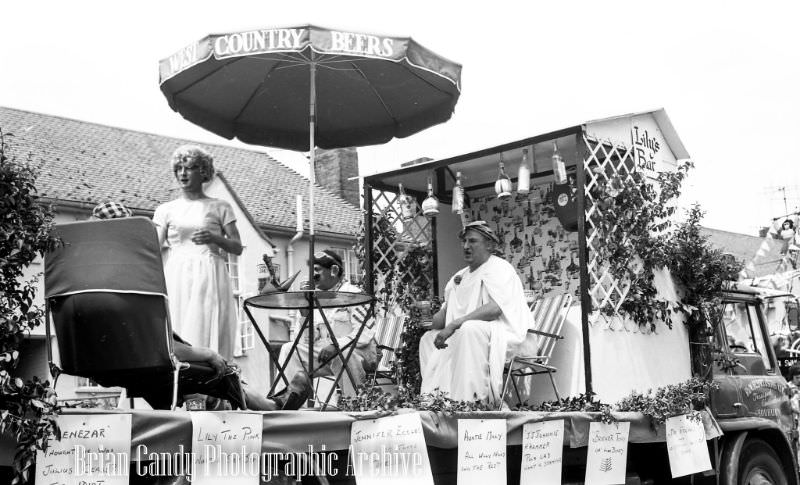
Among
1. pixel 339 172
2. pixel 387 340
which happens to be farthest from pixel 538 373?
pixel 339 172

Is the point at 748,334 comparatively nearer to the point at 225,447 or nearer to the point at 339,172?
the point at 225,447

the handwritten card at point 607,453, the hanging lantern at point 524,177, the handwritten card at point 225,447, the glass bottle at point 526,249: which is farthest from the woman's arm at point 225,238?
the glass bottle at point 526,249

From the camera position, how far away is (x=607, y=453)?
5.35 meters

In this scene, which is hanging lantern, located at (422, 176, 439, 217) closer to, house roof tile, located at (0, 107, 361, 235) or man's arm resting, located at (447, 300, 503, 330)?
man's arm resting, located at (447, 300, 503, 330)

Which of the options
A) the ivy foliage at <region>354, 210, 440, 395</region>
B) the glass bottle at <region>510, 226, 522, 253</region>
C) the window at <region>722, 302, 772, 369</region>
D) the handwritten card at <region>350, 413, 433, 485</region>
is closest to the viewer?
the handwritten card at <region>350, 413, 433, 485</region>

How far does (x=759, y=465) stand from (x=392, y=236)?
378 centimetres

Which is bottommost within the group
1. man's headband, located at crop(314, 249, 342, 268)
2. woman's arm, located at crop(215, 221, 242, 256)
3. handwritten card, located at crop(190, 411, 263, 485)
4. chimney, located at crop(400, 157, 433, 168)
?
handwritten card, located at crop(190, 411, 263, 485)

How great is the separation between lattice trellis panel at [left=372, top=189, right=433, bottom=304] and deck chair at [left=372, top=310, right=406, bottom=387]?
1.64 ft

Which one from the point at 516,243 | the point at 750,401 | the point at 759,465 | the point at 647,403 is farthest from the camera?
the point at 516,243

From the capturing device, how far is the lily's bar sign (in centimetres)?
529

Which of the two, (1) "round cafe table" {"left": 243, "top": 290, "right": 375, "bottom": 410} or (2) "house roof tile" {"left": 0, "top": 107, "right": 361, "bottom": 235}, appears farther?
(2) "house roof tile" {"left": 0, "top": 107, "right": 361, "bottom": 235}

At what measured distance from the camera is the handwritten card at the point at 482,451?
4211mm

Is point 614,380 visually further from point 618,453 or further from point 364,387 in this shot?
point 364,387

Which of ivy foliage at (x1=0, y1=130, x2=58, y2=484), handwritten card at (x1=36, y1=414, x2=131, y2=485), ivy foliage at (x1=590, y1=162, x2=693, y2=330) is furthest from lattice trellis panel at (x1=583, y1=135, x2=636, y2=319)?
ivy foliage at (x1=0, y1=130, x2=58, y2=484)
